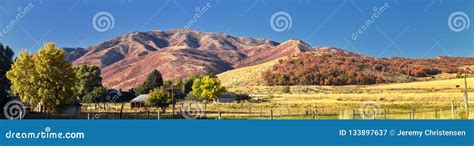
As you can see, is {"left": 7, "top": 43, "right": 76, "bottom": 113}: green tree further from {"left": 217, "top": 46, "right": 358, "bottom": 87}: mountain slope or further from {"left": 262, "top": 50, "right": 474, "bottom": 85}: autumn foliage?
{"left": 217, "top": 46, "right": 358, "bottom": 87}: mountain slope

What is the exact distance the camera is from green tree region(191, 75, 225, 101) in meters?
54.2

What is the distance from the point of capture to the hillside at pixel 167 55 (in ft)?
202

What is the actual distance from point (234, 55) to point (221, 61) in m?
7.06

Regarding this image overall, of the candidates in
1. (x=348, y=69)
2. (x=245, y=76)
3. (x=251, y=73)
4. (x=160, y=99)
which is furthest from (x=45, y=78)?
(x=348, y=69)

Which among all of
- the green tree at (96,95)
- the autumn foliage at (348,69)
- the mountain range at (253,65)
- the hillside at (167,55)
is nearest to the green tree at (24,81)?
the hillside at (167,55)

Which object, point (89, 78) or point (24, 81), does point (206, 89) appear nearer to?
point (89, 78)

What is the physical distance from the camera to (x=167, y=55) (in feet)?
282

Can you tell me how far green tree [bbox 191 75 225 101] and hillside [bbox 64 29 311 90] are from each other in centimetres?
703

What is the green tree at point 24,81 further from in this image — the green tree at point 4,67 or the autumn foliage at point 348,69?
the autumn foliage at point 348,69

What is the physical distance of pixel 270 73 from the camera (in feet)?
252

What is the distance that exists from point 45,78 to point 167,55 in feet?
177

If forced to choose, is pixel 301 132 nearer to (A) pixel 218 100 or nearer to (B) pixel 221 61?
(A) pixel 218 100

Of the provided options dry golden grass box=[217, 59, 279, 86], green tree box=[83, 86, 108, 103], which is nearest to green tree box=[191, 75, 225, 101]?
green tree box=[83, 86, 108, 103]

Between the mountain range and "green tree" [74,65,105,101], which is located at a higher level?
the mountain range
